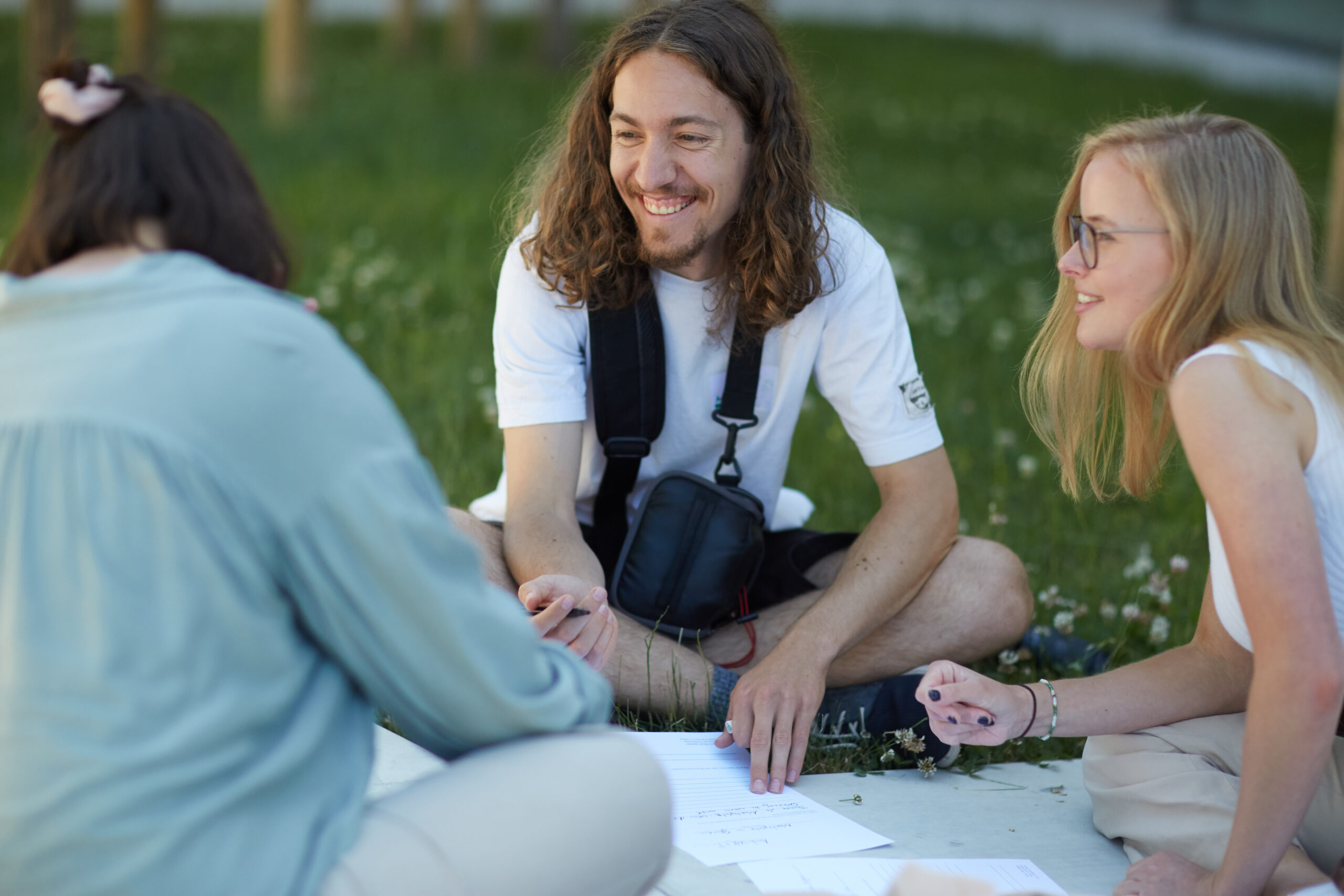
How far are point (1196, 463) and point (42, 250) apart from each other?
1.60 m

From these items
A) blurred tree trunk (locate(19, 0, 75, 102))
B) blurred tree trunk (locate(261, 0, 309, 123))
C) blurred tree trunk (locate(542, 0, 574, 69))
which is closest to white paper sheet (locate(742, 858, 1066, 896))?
blurred tree trunk (locate(19, 0, 75, 102))

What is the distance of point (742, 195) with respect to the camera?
326cm

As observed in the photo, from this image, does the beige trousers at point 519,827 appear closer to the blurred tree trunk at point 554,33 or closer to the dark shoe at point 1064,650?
the dark shoe at point 1064,650

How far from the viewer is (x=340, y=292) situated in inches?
262

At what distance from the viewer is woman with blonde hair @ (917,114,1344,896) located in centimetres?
209

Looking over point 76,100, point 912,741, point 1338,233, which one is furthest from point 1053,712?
point 1338,233

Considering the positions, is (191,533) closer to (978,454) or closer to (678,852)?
(678,852)

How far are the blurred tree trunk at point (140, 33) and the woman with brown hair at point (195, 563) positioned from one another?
918 cm

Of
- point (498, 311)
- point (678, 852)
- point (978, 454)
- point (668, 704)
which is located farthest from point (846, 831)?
point (978, 454)

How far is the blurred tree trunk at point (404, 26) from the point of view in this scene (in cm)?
1409

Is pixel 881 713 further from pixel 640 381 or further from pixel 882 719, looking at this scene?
pixel 640 381

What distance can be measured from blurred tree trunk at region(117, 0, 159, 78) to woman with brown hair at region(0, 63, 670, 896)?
9.18 m

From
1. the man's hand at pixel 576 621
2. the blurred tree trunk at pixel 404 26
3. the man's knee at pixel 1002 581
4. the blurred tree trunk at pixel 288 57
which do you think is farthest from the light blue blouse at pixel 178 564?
the blurred tree trunk at pixel 404 26

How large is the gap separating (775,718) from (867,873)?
404 mm
